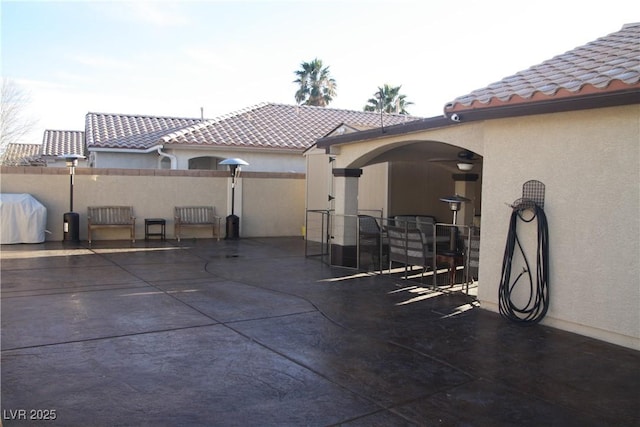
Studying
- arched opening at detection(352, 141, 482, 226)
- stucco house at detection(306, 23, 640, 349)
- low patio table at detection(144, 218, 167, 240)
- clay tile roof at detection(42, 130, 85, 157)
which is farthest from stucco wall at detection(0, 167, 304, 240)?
clay tile roof at detection(42, 130, 85, 157)

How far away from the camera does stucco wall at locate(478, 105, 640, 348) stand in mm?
5820

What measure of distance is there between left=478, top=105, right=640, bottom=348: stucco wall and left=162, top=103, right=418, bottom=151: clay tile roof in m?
11.5

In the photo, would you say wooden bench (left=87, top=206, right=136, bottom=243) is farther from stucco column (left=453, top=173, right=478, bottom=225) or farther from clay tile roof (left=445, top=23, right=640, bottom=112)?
clay tile roof (left=445, top=23, right=640, bottom=112)

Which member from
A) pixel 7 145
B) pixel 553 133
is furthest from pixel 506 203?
pixel 7 145

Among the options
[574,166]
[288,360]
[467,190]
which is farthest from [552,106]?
[467,190]

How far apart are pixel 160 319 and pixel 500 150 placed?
4.94 m

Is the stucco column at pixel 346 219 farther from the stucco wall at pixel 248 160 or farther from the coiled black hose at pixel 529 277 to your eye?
the stucco wall at pixel 248 160

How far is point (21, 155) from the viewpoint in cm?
3516

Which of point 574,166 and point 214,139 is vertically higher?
point 214,139

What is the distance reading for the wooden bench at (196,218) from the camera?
52.9 ft

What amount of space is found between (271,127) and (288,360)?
16.4m

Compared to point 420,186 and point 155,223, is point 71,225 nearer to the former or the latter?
point 155,223

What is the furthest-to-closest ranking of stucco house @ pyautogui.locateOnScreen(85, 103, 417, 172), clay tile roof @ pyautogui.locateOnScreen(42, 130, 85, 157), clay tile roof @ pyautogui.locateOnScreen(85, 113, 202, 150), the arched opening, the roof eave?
clay tile roof @ pyautogui.locateOnScreen(42, 130, 85, 157), clay tile roof @ pyautogui.locateOnScreen(85, 113, 202, 150), stucco house @ pyautogui.locateOnScreen(85, 103, 417, 172), the arched opening, the roof eave

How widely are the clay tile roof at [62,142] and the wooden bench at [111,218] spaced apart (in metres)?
13.4
